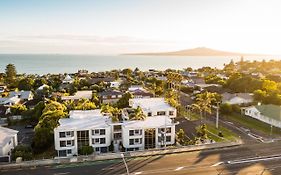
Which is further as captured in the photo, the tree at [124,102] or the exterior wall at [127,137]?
the tree at [124,102]

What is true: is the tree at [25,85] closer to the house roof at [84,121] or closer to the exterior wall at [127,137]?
the house roof at [84,121]

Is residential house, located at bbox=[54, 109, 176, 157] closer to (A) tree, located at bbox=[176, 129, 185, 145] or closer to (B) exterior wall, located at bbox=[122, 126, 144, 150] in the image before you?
(B) exterior wall, located at bbox=[122, 126, 144, 150]

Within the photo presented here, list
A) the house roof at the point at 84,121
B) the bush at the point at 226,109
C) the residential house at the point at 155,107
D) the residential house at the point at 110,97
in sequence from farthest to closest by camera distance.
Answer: the residential house at the point at 110,97 < the bush at the point at 226,109 < the residential house at the point at 155,107 < the house roof at the point at 84,121

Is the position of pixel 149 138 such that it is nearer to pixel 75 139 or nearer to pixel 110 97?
pixel 75 139

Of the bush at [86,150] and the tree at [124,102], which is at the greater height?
the tree at [124,102]

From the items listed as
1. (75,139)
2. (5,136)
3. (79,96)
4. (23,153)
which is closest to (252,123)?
(75,139)

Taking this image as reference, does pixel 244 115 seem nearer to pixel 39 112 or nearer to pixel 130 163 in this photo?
pixel 130 163

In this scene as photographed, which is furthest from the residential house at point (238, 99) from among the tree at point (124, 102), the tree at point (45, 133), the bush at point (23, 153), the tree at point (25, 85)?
the tree at point (25, 85)

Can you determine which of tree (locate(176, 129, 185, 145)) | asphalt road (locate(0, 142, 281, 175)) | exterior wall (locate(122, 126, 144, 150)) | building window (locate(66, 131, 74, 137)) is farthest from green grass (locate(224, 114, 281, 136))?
building window (locate(66, 131, 74, 137))

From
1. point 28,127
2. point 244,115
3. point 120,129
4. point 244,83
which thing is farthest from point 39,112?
point 244,83
